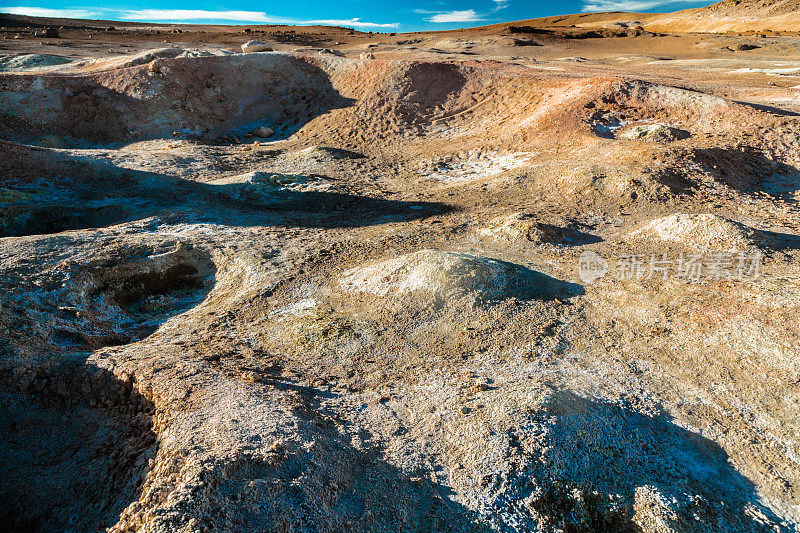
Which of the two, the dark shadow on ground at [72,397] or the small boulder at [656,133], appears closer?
the dark shadow on ground at [72,397]

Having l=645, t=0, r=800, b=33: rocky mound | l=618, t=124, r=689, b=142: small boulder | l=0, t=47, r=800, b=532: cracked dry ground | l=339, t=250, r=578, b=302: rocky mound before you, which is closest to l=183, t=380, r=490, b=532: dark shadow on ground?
l=0, t=47, r=800, b=532: cracked dry ground

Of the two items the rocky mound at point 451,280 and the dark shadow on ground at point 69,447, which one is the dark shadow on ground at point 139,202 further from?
the dark shadow on ground at point 69,447

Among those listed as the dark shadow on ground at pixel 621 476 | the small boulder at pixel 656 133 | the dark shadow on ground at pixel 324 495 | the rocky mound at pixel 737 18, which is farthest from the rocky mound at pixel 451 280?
the rocky mound at pixel 737 18

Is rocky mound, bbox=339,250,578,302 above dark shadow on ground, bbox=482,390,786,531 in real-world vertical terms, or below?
above

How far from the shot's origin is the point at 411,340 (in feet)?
16.6

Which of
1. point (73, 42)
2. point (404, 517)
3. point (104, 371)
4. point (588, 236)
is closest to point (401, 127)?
point (588, 236)

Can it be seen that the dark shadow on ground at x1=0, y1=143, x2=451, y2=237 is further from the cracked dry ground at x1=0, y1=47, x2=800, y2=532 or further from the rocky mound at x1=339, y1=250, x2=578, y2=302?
the rocky mound at x1=339, y1=250, x2=578, y2=302

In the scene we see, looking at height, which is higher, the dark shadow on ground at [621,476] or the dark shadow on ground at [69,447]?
the dark shadow on ground at [69,447]

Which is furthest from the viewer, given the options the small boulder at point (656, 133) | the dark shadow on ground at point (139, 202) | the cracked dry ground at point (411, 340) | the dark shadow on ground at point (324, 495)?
the small boulder at point (656, 133)

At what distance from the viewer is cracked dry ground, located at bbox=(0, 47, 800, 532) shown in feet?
10.3

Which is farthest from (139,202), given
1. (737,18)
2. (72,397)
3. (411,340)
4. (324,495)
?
(737,18)

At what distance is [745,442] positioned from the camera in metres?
3.84

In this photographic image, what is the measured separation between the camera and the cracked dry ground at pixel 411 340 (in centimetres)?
314

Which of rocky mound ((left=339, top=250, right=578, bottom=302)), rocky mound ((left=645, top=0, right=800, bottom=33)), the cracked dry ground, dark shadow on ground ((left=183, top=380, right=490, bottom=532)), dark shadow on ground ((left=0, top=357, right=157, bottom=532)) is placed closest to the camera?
dark shadow on ground ((left=183, top=380, right=490, bottom=532))
